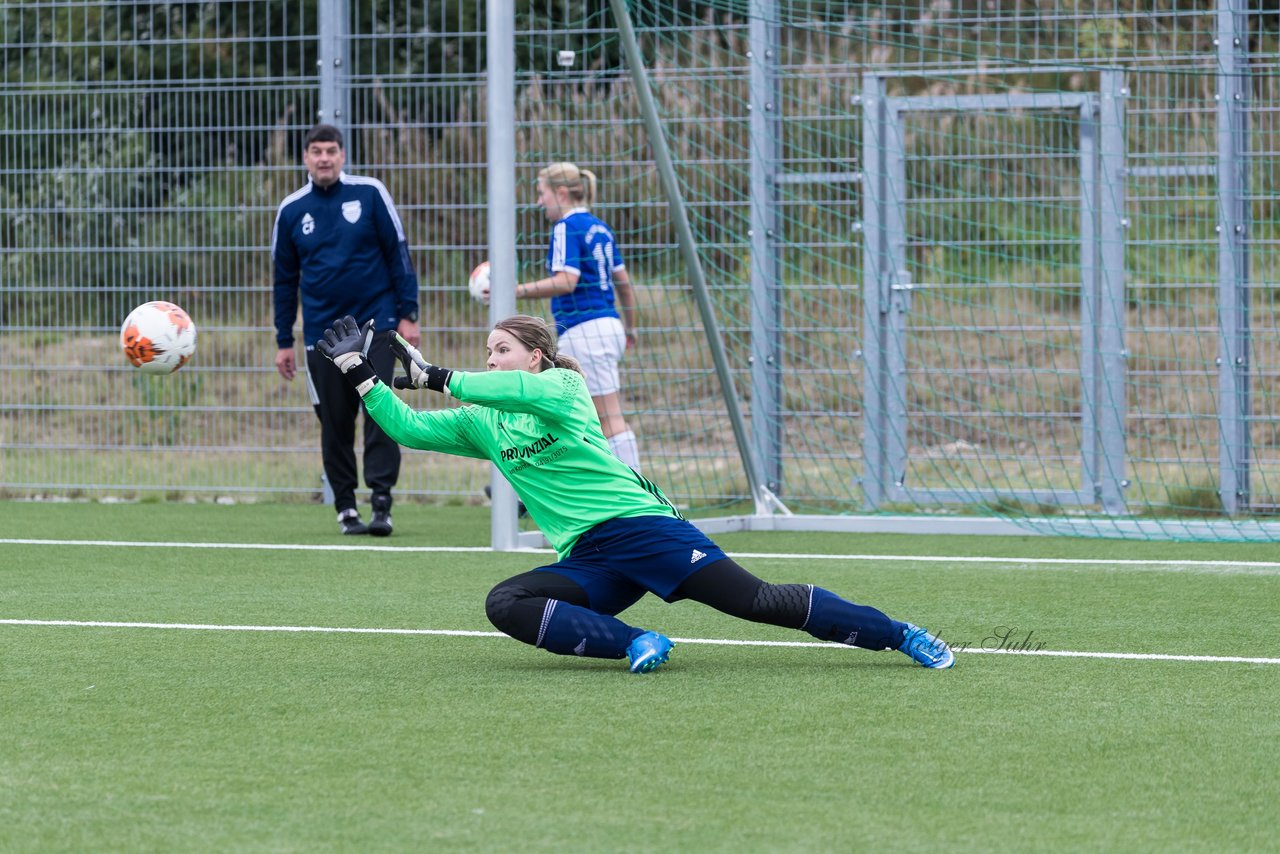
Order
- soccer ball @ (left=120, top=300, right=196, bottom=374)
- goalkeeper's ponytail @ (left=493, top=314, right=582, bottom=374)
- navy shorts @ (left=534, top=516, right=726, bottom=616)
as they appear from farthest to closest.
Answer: soccer ball @ (left=120, top=300, right=196, bottom=374)
goalkeeper's ponytail @ (left=493, top=314, right=582, bottom=374)
navy shorts @ (left=534, top=516, right=726, bottom=616)

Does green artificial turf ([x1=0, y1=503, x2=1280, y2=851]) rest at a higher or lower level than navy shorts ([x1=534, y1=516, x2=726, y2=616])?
lower

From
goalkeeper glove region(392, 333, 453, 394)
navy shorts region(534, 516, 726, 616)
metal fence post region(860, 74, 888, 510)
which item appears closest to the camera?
goalkeeper glove region(392, 333, 453, 394)

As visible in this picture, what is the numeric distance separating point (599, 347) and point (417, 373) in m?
3.96

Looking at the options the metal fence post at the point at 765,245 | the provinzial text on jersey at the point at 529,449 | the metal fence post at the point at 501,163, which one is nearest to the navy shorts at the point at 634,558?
the provinzial text on jersey at the point at 529,449

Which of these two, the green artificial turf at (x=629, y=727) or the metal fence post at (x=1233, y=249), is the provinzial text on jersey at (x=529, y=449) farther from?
the metal fence post at (x=1233, y=249)

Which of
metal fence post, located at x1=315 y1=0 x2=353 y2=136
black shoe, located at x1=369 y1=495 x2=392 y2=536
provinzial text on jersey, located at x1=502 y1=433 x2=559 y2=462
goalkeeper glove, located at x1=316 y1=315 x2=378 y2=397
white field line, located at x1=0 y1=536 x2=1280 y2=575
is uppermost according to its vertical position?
metal fence post, located at x1=315 y1=0 x2=353 y2=136

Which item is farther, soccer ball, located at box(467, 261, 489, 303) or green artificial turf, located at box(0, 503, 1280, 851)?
soccer ball, located at box(467, 261, 489, 303)

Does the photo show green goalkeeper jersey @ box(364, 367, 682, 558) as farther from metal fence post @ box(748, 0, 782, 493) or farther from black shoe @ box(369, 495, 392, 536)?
metal fence post @ box(748, 0, 782, 493)

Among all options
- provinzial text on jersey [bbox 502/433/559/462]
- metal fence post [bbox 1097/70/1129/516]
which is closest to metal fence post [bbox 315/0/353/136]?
metal fence post [bbox 1097/70/1129/516]

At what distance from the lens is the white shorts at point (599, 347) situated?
29.8 ft

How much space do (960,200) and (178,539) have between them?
15.2 feet

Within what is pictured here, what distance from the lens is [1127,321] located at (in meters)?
10.6

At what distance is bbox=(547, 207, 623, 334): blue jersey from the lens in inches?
355

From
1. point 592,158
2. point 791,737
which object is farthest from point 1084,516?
point 791,737
